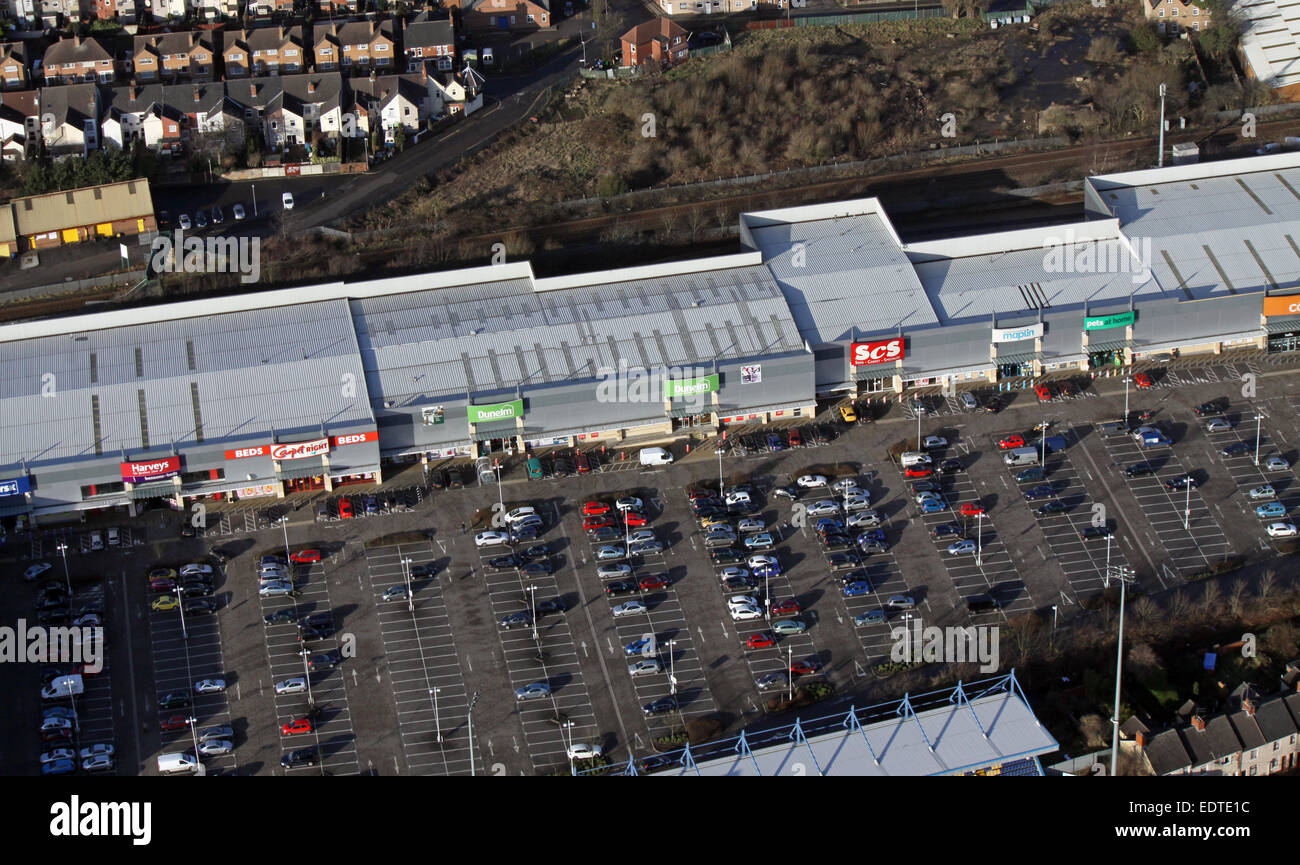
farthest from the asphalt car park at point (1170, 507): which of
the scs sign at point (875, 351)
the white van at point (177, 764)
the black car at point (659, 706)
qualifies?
the white van at point (177, 764)

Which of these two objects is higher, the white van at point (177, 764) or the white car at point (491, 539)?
the white car at point (491, 539)

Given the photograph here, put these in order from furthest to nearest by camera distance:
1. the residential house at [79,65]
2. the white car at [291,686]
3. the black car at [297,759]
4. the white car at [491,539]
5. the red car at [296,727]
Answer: the residential house at [79,65], the white car at [491,539], the white car at [291,686], the red car at [296,727], the black car at [297,759]

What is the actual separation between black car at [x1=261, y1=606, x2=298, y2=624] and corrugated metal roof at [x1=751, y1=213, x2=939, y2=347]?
28.6 meters

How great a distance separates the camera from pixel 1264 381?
92.0m

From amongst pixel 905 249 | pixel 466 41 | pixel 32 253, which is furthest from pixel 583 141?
pixel 32 253

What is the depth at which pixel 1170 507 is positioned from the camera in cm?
8469

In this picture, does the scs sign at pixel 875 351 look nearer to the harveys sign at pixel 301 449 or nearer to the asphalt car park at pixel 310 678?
the harveys sign at pixel 301 449

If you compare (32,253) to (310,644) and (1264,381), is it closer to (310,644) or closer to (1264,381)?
(310,644)

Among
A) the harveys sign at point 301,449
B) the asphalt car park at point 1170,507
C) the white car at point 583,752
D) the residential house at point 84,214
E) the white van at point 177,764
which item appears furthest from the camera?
the residential house at point 84,214

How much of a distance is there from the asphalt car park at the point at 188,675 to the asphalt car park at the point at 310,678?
205 cm

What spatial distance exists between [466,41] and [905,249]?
42.7 meters

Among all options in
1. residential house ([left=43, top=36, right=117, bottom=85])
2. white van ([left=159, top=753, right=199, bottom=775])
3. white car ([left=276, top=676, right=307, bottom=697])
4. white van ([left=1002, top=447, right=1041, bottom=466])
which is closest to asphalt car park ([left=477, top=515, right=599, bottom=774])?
white car ([left=276, top=676, right=307, bottom=697])

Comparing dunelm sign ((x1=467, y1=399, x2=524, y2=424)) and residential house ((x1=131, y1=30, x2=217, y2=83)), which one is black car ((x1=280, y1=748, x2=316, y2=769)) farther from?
residential house ((x1=131, y1=30, x2=217, y2=83))

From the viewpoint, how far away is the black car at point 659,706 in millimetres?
75062
